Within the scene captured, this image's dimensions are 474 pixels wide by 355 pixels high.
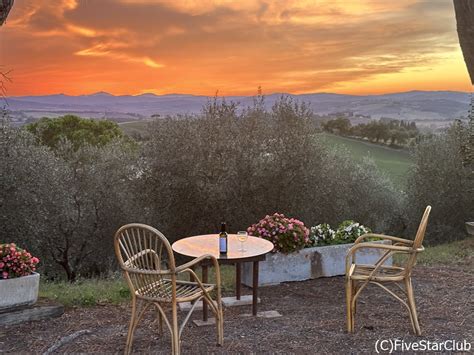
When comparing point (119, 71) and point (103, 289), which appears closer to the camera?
point (103, 289)

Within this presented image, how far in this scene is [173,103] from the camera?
44.0ft

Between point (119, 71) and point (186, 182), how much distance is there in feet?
12.9

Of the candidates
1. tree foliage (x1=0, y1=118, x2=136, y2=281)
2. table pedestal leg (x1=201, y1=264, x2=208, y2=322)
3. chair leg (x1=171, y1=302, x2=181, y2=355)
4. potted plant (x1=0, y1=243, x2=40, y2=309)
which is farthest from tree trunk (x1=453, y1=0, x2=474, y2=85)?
tree foliage (x1=0, y1=118, x2=136, y2=281)

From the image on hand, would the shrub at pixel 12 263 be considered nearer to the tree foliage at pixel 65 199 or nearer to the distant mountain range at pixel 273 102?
the tree foliage at pixel 65 199

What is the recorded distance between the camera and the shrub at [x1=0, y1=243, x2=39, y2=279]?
5.30m

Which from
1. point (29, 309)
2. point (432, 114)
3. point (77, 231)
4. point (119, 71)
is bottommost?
point (77, 231)

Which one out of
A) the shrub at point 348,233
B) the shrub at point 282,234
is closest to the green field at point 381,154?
the shrub at point 348,233

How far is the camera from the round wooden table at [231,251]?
511 centimetres

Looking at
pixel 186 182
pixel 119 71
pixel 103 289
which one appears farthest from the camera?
pixel 119 71

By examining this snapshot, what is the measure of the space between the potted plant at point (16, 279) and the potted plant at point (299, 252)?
2.56m

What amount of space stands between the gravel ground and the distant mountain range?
712 centimetres

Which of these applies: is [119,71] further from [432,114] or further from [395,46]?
[432,114]

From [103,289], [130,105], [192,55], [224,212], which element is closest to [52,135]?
[130,105]

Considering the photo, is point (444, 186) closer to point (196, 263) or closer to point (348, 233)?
point (348, 233)
